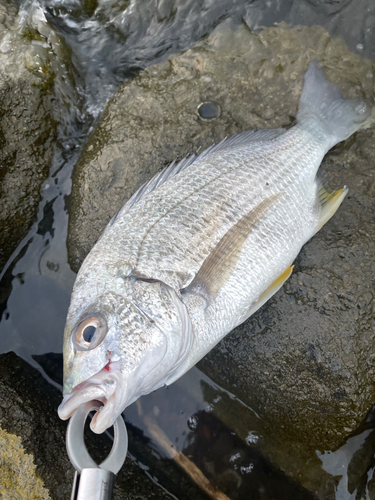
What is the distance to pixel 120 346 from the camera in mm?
1660

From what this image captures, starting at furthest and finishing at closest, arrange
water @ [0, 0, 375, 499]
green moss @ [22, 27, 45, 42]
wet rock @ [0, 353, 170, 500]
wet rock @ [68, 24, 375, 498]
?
green moss @ [22, 27, 45, 42]
water @ [0, 0, 375, 499]
wet rock @ [68, 24, 375, 498]
wet rock @ [0, 353, 170, 500]

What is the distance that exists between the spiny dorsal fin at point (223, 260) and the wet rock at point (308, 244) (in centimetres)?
64

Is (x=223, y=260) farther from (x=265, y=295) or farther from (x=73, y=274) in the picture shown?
(x=73, y=274)

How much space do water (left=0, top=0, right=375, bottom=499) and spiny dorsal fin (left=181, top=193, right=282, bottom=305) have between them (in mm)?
1094

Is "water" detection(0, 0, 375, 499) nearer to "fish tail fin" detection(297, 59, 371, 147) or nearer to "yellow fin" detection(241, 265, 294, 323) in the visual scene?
"fish tail fin" detection(297, 59, 371, 147)

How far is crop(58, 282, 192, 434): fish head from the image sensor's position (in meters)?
1.58

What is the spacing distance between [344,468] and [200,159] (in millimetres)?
2549

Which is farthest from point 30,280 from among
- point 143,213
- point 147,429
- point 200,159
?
point 200,159

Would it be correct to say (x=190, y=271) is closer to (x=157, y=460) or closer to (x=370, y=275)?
(x=370, y=275)

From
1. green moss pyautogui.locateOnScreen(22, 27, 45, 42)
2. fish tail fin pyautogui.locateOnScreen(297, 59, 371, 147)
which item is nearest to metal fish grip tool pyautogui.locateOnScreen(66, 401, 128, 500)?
fish tail fin pyautogui.locateOnScreen(297, 59, 371, 147)

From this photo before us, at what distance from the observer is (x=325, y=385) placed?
7.98 feet

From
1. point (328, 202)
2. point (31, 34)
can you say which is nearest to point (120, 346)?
point (328, 202)

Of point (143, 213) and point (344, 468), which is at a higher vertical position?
point (143, 213)

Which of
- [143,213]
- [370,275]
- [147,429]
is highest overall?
[143,213]
